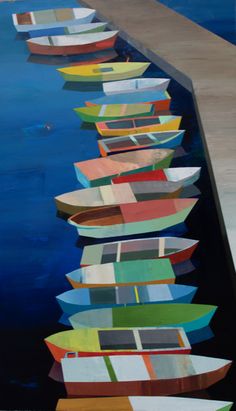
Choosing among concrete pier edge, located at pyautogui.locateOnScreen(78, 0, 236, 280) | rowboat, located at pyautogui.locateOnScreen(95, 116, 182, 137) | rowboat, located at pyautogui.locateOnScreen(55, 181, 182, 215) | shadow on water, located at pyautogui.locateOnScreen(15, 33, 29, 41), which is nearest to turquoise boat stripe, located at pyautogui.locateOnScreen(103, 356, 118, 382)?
concrete pier edge, located at pyautogui.locateOnScreen(78, 0, 236, 280)

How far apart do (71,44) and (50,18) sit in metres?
0.83

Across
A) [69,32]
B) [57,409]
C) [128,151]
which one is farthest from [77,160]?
[69,32]

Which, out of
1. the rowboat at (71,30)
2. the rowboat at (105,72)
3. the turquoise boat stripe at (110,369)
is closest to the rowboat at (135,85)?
the rowboat at (105,72)

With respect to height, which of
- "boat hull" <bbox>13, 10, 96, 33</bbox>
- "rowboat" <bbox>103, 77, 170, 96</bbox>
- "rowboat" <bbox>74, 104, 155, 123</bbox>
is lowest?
→ "rowboat" <bbox>74, 104, 155, 123</bbox>

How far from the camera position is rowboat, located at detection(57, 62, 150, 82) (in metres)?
5.62

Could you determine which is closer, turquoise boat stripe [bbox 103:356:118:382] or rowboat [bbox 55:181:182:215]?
turquoise boat stripe [bbox 103:356:118:382]

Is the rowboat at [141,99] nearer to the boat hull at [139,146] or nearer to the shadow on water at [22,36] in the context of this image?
the boat hull at [139,146]

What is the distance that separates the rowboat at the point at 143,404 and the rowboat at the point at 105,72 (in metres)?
3.52

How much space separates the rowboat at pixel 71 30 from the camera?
675 cm

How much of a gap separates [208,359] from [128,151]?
199 cm

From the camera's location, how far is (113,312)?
9.07ft

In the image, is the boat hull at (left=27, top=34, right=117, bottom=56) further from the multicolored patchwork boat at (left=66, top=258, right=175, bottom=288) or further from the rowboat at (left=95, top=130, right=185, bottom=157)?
the multicolored patchwork boat at (left=66, top=258, right=175, bottom=288)

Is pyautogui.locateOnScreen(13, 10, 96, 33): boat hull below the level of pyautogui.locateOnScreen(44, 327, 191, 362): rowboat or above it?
above

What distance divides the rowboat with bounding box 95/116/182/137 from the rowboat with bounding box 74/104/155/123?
0.11 m
